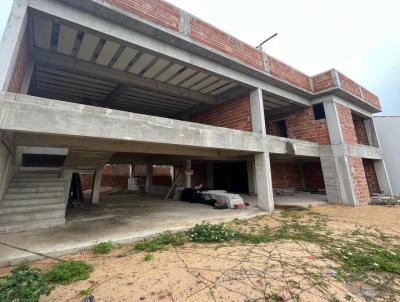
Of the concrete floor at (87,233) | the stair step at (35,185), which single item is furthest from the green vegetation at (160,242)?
the stair step at (35,185)

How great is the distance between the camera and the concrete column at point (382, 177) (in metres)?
11.6

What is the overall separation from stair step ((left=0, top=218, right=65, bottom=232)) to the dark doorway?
430 inches

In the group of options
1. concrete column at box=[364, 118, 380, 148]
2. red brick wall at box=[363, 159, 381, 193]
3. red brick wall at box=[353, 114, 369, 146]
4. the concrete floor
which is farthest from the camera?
red brick wall at box=[353, 114, 369, 146]

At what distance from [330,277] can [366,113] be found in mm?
13205

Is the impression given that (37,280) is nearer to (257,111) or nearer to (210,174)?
(257,111)

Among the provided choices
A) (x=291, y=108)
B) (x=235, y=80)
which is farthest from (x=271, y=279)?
(x=291, y=108)

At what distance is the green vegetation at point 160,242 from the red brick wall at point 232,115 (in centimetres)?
508

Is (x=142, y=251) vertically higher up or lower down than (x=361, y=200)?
lower down

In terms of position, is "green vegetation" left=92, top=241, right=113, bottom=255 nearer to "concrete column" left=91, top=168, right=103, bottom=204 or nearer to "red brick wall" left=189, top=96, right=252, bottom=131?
"red brick wall" left=189, top=96, right=252, bottom=131

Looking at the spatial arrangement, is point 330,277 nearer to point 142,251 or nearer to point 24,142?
point 142,251

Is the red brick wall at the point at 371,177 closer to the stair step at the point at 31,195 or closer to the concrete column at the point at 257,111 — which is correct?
the concrete column at the point at 257,111

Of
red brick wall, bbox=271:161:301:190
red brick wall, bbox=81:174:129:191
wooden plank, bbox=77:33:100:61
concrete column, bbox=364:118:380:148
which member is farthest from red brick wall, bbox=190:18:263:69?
red brick wall, bbox=81:174:129:191

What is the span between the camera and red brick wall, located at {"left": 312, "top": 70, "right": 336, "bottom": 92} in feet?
31.3

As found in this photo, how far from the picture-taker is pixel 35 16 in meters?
4.50
